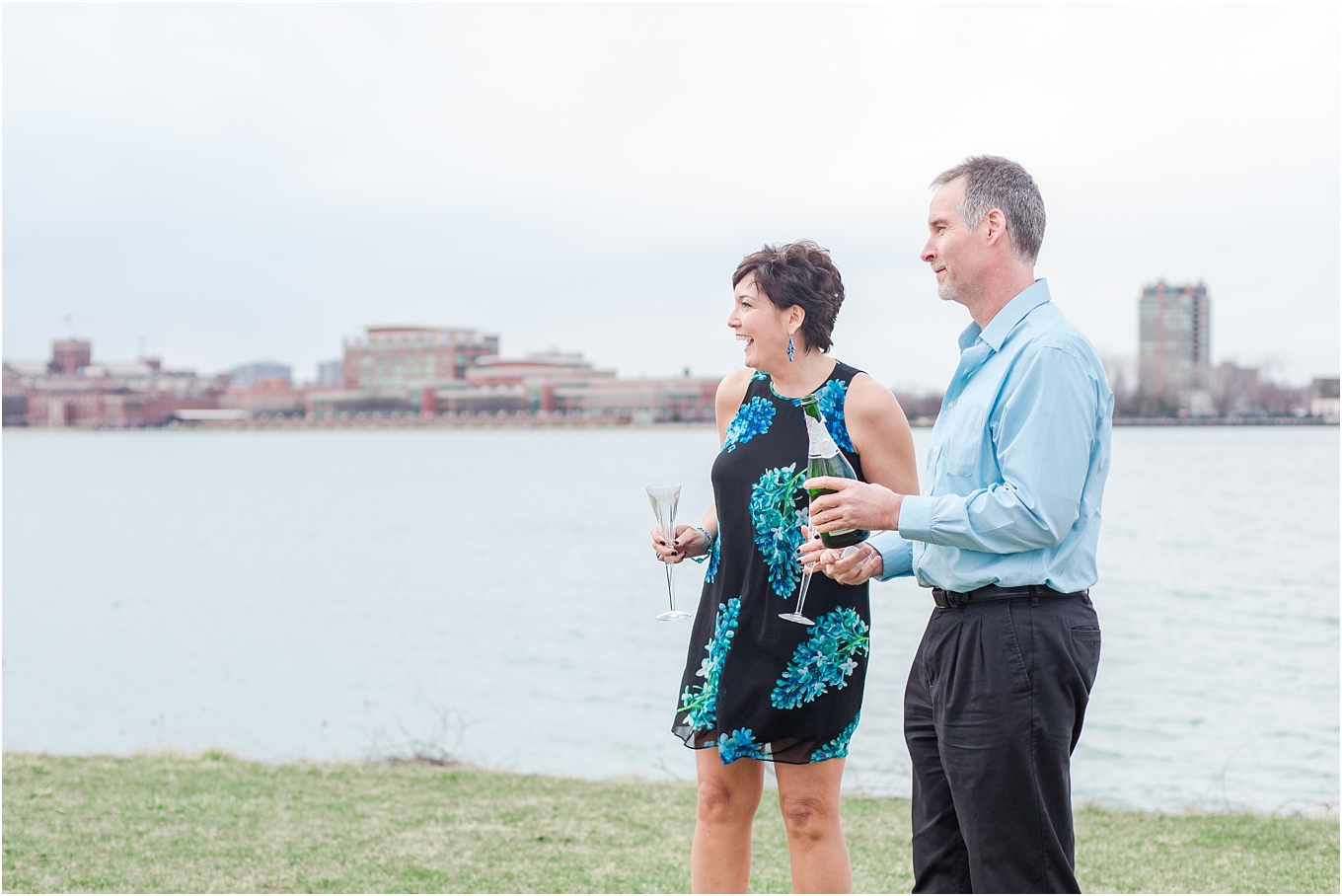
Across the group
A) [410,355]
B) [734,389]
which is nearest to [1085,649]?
[734,389]

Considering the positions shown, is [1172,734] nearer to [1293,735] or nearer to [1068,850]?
[1293,735]

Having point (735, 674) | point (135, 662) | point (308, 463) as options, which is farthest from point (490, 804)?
point (308, 463)

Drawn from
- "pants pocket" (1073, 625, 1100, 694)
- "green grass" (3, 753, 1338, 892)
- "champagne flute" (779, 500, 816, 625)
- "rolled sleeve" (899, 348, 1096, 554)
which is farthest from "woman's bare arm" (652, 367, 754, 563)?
"green grass" (3, 753, 1338, 892)

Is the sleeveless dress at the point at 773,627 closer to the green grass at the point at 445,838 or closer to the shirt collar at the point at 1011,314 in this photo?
the shirt collar at the point at 1011,314

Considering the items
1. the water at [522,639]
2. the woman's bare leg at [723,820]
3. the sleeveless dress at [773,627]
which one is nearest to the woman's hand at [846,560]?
the sleeveless dress at [773,627]

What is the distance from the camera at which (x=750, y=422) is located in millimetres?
3557

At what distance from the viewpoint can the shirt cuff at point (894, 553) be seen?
3.01 metres

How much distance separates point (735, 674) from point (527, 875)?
6.85ft

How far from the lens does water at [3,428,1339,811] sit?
38.0 feet

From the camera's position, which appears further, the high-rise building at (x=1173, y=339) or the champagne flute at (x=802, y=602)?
the high-rise building at (x=1173, y=339)

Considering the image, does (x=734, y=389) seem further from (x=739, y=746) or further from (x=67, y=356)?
(x=67, y=356)

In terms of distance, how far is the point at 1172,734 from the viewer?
12.4m

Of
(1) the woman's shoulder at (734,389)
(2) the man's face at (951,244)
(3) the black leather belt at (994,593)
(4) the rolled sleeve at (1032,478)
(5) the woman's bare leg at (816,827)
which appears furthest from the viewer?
(1) the woman's shoulder at (734,389)

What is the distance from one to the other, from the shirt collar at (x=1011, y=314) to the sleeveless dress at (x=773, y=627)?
79 cm
